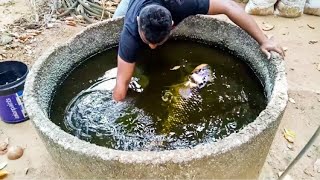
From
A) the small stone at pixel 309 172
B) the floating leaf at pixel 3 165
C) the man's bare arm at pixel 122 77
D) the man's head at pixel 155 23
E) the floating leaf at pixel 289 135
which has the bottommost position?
the floating leaf at pixel 3 165

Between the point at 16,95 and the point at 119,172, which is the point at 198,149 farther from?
the point at 16,95

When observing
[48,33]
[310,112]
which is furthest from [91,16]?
[310,112]

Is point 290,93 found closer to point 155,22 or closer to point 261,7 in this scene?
point 261,7

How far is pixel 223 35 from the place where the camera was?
2.50 meters

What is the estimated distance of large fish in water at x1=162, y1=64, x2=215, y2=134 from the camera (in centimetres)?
210

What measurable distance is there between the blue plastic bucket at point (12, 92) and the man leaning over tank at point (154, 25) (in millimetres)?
731

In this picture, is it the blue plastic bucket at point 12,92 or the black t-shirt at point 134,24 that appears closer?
the black t-shirt at point 134,24

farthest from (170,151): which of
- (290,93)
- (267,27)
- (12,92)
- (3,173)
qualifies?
(267,27)

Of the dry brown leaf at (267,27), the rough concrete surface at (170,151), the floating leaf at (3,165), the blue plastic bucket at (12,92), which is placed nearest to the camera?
the rough concrete surface at (170,151)

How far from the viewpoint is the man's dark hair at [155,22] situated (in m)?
1.79

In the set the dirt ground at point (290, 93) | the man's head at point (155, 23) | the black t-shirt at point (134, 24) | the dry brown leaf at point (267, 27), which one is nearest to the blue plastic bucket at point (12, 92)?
the dirt ground at point (290, 93)

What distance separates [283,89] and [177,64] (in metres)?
0.90

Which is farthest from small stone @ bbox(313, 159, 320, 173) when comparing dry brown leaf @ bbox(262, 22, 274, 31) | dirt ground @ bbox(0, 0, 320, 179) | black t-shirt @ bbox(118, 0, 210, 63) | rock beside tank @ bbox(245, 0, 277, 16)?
rock beside tank @ bbox(245, 0, 277, 16)

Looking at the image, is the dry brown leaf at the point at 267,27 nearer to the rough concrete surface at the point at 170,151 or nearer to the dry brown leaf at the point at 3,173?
the rough concrete surface at the point at 170,151
